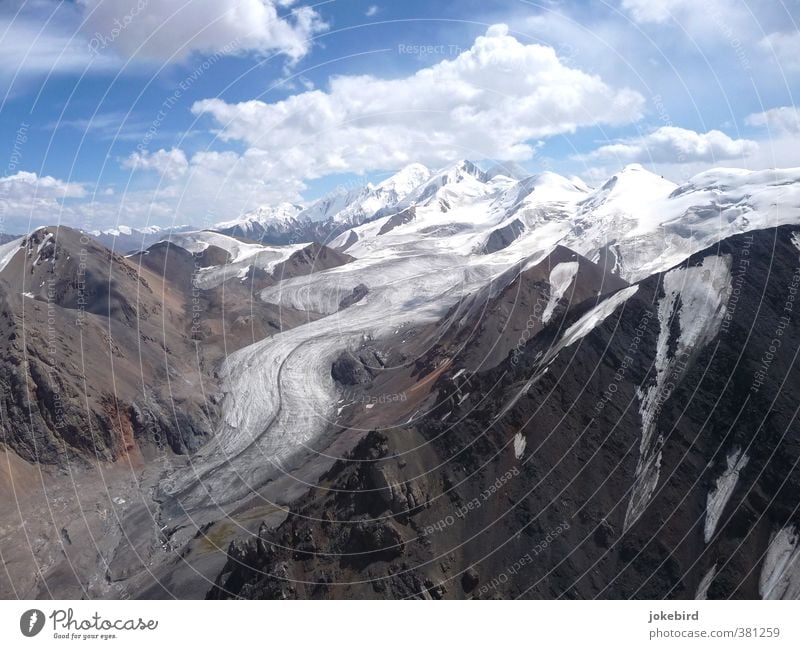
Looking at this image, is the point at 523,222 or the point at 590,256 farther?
the point at 523,222

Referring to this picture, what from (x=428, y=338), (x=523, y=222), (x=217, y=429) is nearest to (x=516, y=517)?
(x=217, y=429)

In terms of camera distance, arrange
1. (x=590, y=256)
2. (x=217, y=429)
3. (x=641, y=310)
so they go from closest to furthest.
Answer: (x=641, y=310), (x=217, y=429), (x=590, y=256)

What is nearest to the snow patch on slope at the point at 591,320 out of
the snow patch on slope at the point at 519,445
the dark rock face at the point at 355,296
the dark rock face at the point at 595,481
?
the dark rock face at the point at 595,481

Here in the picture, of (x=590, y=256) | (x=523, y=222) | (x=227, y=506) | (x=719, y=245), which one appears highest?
(x=523, y=222)

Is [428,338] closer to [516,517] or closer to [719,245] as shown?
[719,245]

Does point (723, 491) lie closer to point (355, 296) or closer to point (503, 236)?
point (355, 296)

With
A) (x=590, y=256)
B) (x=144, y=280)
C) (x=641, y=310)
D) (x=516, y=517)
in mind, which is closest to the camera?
(x=516, y=517)

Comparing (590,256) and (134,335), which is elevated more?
(590,256)

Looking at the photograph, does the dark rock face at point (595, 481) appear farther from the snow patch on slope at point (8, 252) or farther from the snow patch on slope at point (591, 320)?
the snow patch on slope at point (8, 252)

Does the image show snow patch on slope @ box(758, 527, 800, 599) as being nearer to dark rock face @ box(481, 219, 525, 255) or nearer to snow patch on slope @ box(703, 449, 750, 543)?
snow patch on slope @ box(703, 449, 750, 543)
